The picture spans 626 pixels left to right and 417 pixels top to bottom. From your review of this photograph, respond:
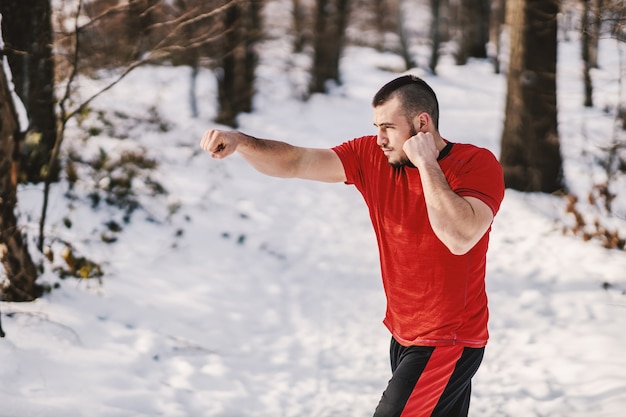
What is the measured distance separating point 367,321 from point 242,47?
956 cm

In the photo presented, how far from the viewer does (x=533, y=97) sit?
8.44 meters

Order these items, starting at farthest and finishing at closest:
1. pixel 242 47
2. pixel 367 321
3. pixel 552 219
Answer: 1. pixel 242 47
2. pixel 552 219
3. pixel 367 321

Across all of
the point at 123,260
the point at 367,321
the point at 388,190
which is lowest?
the point at 367,321

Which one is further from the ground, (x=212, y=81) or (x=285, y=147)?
(x=285, y=147)

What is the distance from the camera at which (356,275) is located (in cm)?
702

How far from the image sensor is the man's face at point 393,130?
2717 millimetres

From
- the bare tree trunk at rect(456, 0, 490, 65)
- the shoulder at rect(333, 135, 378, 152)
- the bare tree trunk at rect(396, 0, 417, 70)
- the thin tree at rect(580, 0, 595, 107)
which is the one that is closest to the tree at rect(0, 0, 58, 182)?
the shoulder at rect(333, 135, 378, 152)

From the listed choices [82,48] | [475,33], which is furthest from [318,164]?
[475,33]

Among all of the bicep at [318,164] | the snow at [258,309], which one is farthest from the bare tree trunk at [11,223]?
the bicep at [318,164]

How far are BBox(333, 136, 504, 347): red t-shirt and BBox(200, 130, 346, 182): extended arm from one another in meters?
0.33

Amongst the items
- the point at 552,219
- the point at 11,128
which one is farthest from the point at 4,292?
the point at 552,219

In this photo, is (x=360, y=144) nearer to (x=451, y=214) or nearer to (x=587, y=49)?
(x=451, y=214)

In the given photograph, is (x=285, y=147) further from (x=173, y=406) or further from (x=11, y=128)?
(x=11, y=128)

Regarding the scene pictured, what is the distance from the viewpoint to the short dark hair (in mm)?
2717
